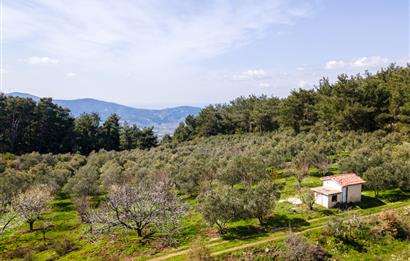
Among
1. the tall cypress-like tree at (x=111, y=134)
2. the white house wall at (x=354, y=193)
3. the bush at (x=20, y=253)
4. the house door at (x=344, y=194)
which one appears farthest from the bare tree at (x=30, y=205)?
the tall cypress-like tree at (x=111, y=134)

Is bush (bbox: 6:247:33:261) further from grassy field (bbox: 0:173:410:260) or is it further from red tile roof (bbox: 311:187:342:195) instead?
red tile roof (bbox: 311:187:342:195)

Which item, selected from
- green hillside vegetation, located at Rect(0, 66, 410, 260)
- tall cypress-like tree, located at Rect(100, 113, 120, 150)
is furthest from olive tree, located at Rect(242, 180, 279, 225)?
tall cypress-like tree, located at Rect(100, 113, 120, 150)

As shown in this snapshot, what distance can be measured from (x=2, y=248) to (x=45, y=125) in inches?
2206

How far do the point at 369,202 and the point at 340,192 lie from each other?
3392 mm

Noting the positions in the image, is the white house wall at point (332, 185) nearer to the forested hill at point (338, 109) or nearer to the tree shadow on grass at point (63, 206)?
the forested hill at point (338, 109)

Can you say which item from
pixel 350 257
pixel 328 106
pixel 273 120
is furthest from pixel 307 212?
pixel 273 120

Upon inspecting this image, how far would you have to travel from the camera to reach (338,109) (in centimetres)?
5784

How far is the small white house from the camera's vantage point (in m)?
30.2

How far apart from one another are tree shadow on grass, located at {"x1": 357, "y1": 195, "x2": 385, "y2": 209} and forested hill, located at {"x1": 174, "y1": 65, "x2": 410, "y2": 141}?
71.5 ft

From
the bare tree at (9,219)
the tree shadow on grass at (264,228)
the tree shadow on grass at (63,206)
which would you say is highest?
the tree shadow on grass at (264,228)

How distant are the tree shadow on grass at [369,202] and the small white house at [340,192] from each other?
22.2 inches

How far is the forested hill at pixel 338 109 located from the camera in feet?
174

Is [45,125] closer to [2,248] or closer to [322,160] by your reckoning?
[2,248]

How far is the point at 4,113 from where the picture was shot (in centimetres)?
7444
